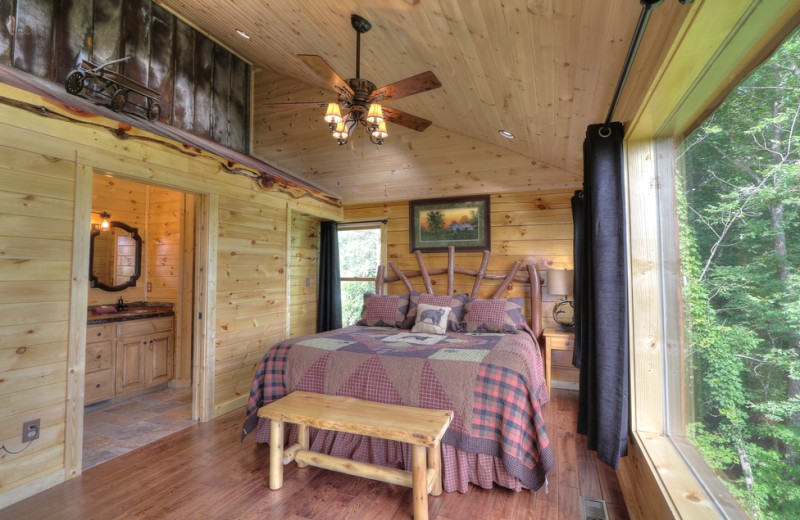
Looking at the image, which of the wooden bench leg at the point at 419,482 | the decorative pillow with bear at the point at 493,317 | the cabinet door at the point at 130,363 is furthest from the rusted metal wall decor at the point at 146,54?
the wooden bench leg at the point at 419,482

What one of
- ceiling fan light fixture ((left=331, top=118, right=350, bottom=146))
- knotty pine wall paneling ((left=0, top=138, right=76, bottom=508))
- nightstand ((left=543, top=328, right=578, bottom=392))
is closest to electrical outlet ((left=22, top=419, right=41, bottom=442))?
knotty pine wall paneling ((left=0, top=138, right=76, bottom=508))

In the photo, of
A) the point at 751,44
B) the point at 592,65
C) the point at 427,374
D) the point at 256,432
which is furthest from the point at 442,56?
the point at 256,432

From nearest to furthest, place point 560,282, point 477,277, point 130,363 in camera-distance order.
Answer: point 560,282
point 130,363
point 477,277

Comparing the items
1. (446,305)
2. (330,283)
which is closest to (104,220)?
(330,283)

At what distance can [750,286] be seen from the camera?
3.31 ft

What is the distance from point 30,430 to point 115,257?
2504mm

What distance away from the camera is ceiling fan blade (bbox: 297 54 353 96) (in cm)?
206

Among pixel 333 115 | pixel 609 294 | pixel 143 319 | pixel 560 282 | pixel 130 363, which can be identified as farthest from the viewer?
pixel 143 319

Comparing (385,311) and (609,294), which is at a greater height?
(609,294)

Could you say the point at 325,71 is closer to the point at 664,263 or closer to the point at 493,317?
the point at 664,263

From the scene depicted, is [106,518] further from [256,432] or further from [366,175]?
[366,175]

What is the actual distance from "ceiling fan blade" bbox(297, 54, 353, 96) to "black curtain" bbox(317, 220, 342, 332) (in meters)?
2.83

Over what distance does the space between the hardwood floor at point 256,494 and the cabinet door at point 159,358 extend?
1555 millimetres

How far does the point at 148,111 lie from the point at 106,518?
107 inches
